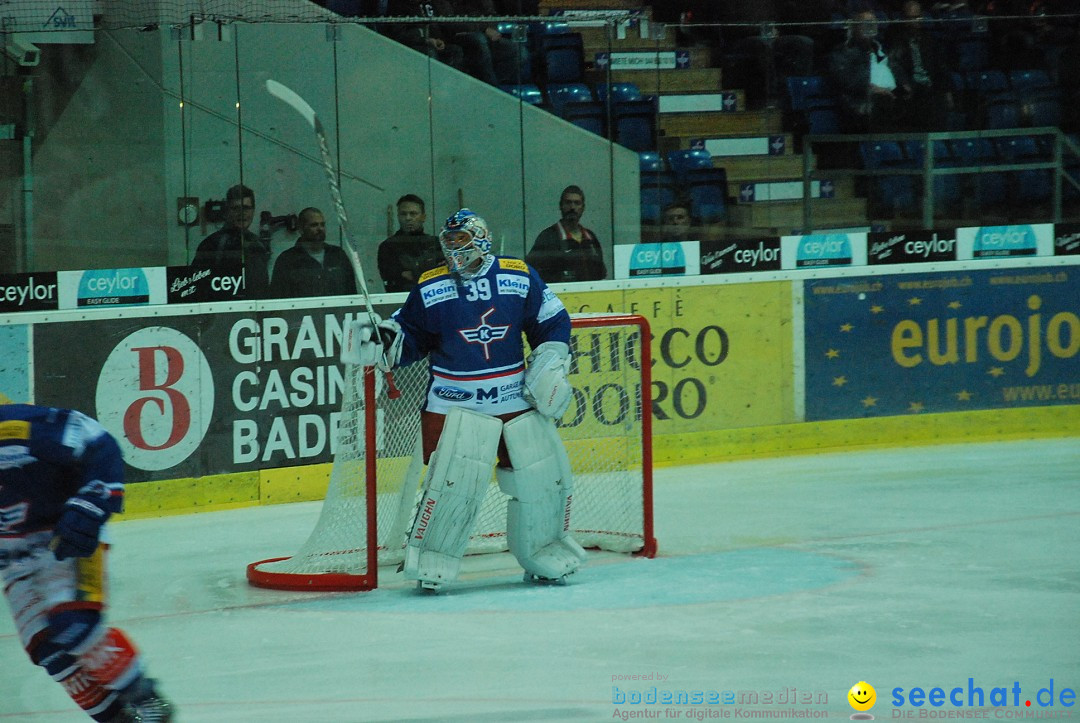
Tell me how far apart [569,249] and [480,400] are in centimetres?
253

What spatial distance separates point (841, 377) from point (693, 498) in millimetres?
1622

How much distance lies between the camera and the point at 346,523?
5.46 metres

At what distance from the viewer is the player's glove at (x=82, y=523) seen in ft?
10.5

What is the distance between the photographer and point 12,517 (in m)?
3.35

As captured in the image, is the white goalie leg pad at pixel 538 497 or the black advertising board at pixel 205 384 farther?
the black advertising board at pixel 205 384

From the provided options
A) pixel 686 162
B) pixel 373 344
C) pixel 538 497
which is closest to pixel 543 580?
pixel 538 497

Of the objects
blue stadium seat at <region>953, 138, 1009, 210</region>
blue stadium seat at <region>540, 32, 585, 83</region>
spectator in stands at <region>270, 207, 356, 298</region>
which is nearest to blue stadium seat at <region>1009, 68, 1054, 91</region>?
blue stadium seat at <region>953, 138, 1009, 210</region>

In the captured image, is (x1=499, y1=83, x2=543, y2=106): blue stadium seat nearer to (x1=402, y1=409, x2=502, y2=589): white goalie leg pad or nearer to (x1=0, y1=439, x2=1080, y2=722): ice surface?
(x1=0, y1=439, x2=1080, y2=722): ice surface

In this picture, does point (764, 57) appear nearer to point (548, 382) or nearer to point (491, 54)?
point (491, 54)

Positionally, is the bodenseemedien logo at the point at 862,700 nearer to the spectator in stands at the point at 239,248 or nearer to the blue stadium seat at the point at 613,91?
the spectator in stands at the point at 239,248

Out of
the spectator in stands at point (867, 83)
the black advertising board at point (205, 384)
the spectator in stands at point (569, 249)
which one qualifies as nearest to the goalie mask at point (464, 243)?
the black advertising board at point (205, 384)

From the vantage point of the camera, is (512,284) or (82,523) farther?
(512,284)

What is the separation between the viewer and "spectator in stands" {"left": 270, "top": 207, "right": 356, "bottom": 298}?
696cm

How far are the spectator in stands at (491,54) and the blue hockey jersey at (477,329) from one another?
7.79ft
